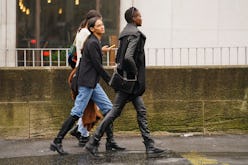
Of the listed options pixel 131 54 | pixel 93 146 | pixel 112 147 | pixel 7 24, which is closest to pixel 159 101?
pixel 112 147

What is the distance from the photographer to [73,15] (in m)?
13.7

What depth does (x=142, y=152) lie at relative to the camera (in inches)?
323

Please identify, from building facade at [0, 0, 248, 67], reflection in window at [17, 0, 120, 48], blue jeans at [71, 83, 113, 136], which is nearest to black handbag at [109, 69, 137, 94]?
blue jeans at [71, 83, 113, 136]

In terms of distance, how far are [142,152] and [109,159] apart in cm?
64

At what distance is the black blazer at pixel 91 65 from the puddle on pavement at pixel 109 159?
37.0 inches

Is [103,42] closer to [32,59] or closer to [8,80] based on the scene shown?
[32,59]

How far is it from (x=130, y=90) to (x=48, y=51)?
3635mm

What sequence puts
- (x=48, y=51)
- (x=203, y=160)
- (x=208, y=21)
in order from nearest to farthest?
(x=203, y=160)
(x=48, y=51)
(x=208, y=21)

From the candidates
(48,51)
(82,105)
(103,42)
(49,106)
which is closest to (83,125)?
(82,105)

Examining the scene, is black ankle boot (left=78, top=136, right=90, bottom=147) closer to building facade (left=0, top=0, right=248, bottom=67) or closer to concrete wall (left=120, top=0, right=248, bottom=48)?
building facade (left=0, top=0, right=248, bottom=67)

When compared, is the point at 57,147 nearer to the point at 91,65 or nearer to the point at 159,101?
the point at 91,65

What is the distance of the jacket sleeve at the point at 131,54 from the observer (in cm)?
765

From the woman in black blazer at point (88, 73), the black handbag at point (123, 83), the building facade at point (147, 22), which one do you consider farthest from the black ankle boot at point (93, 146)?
the building facade at point (147, 22)

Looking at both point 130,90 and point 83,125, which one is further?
point 83,125
